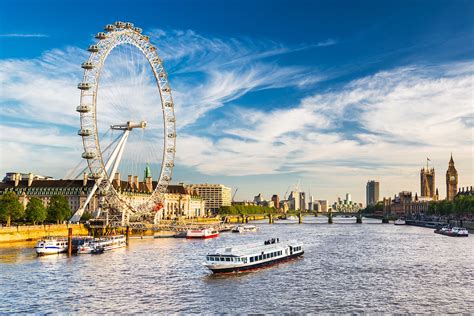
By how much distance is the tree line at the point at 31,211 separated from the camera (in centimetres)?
9356

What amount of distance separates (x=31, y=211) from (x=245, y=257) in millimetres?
56186

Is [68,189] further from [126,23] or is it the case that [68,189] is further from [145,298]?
[145,298]

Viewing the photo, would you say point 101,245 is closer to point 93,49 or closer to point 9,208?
point 9,208

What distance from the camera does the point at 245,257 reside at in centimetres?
5738

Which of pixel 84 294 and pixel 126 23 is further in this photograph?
pixel 126 23

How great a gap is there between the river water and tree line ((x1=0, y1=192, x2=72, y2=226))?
2382cm

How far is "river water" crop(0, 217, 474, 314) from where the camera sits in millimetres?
39250

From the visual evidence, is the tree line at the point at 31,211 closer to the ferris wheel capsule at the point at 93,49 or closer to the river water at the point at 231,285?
the river water at the point at 231,285

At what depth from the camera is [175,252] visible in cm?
7794

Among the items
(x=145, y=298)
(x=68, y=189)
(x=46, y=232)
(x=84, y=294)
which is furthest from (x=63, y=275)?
(x=68, y=189)

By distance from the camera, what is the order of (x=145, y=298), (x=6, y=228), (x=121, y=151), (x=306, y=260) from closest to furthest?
(x=145, y=298) → (x=306, y=260) → (x=6, y=228) → (x=121, y=151)

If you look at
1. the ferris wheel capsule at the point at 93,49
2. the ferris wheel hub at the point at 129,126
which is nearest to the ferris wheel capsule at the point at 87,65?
the ferris wheel capsule at the point at 93,49

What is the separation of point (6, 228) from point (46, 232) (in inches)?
383

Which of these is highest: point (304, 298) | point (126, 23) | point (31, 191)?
point (126, 23)
